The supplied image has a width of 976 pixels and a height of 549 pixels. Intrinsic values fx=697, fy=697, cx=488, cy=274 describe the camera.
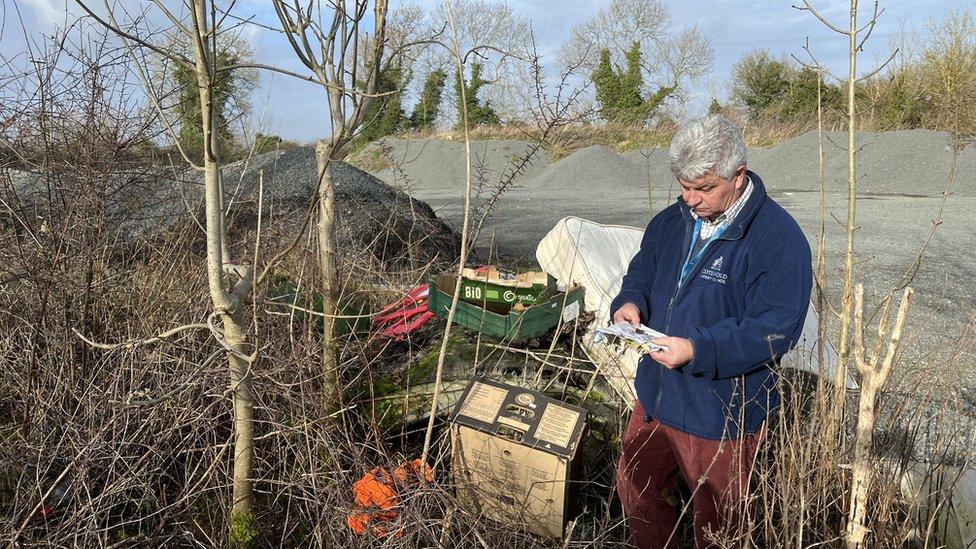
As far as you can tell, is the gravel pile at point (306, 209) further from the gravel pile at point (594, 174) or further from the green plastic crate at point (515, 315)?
the gravel pile at point (594, 174)

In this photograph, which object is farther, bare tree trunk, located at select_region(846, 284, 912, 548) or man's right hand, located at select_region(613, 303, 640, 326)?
man's right hand, located at select_region(613, 303, 640, 326)

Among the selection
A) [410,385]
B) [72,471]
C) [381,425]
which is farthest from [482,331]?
[72,471]

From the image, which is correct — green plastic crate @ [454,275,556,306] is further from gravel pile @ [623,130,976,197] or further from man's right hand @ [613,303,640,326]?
gravel pile @ [623,130,976,197]

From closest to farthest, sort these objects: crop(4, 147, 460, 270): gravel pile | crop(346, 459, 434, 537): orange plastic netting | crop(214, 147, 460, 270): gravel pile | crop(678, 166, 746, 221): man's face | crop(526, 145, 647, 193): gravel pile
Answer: crop(678, 166, 746, 221): man's face, crop(346, 459, 434, 537): orange plastic netting, crop(4, 147, 460, 270): gravel pile, crop(214, 147, 460, 270): gravel pile, crop(526, 145, 647, 193): gravel pile

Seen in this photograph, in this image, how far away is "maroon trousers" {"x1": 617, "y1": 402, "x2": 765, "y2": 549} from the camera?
84.2 inches

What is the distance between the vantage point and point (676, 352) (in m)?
1.97

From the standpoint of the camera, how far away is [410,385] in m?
3.07

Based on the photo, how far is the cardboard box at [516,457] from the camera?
2.34m

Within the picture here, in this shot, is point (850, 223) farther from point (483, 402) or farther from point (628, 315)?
point (483, 402)

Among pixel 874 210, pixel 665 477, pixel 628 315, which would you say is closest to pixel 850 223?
pixel 628 315

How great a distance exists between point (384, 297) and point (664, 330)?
190cm

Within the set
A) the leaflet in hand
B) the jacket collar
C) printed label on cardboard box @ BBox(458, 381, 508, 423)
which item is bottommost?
printed label on cardboard box @ BBox(458, 381, 508, 423)

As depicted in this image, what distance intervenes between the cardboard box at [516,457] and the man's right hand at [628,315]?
346mm

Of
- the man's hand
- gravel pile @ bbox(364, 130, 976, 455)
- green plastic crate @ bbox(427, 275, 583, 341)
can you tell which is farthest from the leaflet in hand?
green plastic crate @ bbox(427, 275, 583, 341)
